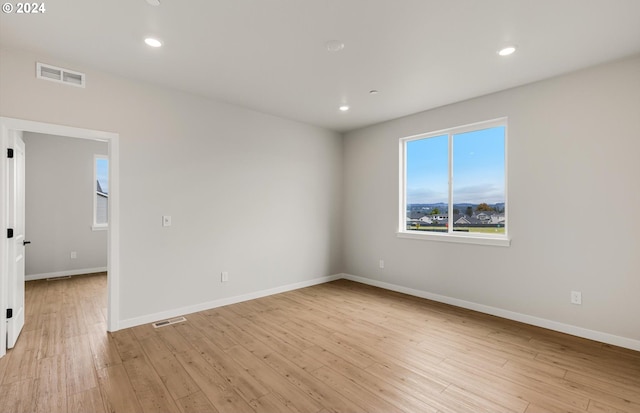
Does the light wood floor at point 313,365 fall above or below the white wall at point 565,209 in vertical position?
below

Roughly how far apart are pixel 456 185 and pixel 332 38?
2.74 meters

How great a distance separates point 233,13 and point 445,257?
3.76 meters

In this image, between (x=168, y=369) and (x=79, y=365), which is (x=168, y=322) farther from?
(x=168, y=369)

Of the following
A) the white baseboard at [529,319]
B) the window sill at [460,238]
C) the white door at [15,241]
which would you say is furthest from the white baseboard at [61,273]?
the window sill at [460,238]

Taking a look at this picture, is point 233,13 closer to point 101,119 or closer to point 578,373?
point 101,119

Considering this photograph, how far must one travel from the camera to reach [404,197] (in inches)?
192

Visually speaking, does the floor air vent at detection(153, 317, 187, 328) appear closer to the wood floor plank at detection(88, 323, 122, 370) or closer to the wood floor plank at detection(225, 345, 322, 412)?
the wood floor plank at detection(88, 323, 122, 370)

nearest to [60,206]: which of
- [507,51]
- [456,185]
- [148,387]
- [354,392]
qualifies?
[148,387]

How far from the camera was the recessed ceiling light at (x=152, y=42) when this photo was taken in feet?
8.36

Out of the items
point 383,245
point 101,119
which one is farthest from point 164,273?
point 383,245

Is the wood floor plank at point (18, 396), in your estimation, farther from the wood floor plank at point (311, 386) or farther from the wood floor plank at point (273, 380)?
the wood floor plank at point (311, 386)

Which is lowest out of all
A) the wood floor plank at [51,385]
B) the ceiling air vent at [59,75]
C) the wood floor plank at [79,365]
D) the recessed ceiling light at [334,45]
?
the wood floor plank at [79,365]

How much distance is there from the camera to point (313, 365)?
8.37ft

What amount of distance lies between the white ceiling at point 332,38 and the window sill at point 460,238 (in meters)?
1.81
